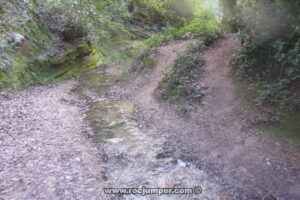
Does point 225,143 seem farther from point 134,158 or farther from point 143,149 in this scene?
point 134,158

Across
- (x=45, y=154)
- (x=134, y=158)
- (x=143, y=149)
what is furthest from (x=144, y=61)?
(x=45, y=154)

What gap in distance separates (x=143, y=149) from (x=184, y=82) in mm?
3172

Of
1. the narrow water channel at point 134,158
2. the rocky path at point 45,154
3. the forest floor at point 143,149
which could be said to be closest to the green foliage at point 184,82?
the forest floor at point 143,149

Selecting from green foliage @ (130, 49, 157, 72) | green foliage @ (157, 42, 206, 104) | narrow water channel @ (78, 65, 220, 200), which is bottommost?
narrow water channel @ (78, 65, 220, 200)

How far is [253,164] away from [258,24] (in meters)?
3.62

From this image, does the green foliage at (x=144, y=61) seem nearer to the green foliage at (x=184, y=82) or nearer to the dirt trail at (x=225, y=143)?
the green foliage at (x=184, y=82)

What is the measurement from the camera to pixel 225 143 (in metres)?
5.49

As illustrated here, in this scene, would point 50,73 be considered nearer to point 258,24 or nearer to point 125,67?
point 125,67

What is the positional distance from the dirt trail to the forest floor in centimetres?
2

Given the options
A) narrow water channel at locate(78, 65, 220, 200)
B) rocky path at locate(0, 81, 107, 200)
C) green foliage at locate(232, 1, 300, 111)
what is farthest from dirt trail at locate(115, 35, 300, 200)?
rocky path at locate(0, 81, 107, 200)

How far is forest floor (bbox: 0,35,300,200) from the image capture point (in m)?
4.25

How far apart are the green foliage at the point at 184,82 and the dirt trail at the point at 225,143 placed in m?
0.29

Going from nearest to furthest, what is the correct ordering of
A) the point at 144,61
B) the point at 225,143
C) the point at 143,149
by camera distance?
the point at 225,143, the point at 143,149, the point at 144,61

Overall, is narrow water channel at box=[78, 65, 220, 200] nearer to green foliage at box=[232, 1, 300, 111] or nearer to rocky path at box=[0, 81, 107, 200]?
rocky path at box=[0, 81, 107, 200]
